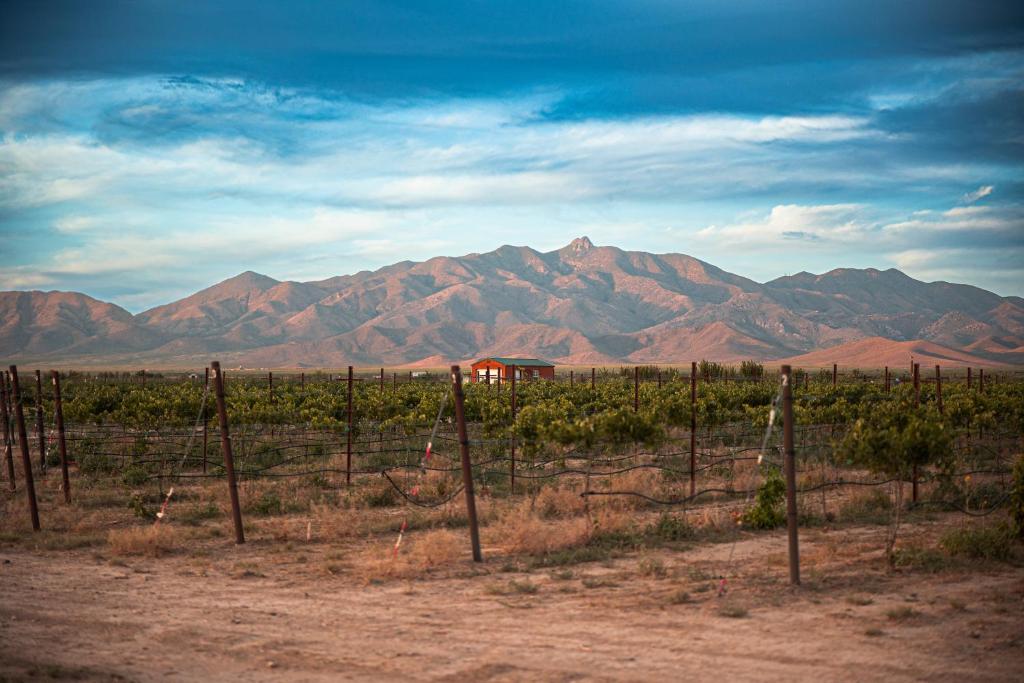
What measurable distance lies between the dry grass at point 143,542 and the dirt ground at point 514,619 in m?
0.25

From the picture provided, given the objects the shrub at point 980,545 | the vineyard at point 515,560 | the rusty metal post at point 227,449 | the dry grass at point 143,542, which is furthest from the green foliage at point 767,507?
the dry grass at point 143,542

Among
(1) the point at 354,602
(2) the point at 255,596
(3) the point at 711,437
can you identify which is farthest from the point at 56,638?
(3) the point at 711,437

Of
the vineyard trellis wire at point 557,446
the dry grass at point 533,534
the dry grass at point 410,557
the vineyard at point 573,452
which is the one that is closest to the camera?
the dry grass at point 410,557

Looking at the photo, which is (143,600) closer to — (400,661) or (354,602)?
(354,602)

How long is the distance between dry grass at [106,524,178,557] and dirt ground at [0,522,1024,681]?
246mm

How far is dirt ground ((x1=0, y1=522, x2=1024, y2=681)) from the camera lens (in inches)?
270

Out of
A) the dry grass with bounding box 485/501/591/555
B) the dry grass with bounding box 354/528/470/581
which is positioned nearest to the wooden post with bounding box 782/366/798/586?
the dry grass with bounding box 485/501/591/555

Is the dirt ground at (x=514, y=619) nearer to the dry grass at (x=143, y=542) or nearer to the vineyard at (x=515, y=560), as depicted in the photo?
the vineyard at (x=515, y=560)

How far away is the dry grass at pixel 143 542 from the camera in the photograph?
1098 cm

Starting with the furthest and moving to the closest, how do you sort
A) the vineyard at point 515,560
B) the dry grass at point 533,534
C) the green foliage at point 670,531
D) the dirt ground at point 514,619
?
the green foliage at point 670,531 → the dry grass at point 533,534 → the vineyard at point 515,560 → the dirt ground at point 514,619

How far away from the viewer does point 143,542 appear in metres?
11.0

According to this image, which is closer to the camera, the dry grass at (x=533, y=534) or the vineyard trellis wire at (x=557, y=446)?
the dry grass at (x=533, y=534)

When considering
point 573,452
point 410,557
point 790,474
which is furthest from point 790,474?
point 573,452

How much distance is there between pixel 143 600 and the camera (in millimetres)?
8875
